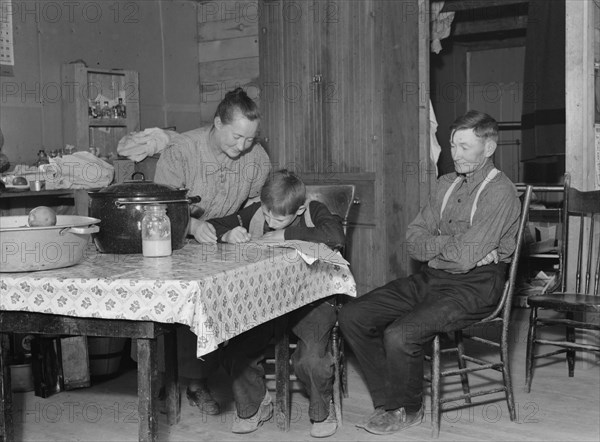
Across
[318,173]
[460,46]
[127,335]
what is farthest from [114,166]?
[460,46]

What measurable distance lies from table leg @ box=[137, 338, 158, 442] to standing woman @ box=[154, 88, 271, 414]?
0.85 m

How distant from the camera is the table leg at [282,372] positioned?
2.97 m

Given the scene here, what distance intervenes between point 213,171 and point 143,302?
3.89ft

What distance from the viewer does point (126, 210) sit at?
259 centimetres

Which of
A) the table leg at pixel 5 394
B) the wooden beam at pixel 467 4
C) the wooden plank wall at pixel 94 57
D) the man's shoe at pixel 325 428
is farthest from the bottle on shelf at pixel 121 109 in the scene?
the table leg at pixel 5 394

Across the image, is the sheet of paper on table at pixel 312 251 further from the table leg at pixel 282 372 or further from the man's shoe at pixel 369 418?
the man's shoe at pixel 369 418

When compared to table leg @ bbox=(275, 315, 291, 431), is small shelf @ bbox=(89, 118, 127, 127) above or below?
above

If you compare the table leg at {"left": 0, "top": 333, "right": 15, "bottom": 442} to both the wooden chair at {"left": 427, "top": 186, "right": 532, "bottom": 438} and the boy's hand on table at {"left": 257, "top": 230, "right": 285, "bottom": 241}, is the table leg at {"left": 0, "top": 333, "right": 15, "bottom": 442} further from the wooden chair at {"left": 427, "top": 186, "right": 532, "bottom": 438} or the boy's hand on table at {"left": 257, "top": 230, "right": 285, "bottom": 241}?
the wooden chair at {"left": 427, "top": 186, "right": 532, "bottom": 438}

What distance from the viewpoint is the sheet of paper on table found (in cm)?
271

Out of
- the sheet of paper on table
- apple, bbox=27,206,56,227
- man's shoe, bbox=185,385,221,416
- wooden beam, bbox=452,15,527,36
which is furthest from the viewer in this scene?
wooden beam, bbox=452,15,527,36

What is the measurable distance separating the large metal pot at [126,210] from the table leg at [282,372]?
0.56 metres

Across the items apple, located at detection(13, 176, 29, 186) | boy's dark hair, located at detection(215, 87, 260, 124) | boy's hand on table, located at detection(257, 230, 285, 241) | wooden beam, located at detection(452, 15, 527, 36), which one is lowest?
boy's hand on table, located at detection(257, 230, 285, 241)

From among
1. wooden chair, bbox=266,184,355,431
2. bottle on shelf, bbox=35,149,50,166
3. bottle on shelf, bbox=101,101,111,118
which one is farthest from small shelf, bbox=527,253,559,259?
bottle on shelf, bbox=35,149,50,166

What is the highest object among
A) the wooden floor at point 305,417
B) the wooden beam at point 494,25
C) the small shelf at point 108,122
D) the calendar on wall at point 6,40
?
the wooden beam at point 494,25
